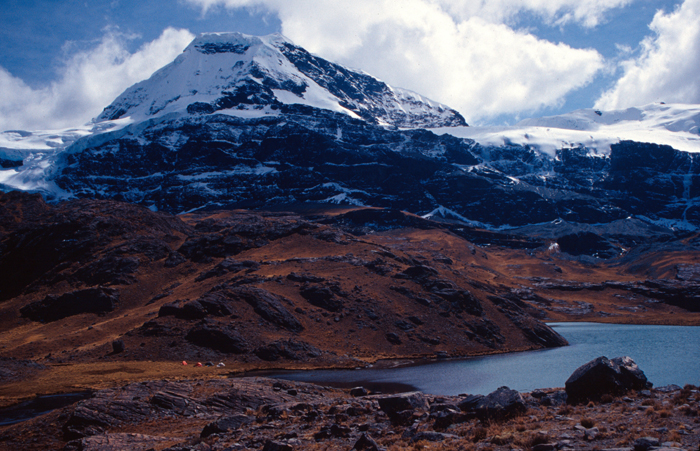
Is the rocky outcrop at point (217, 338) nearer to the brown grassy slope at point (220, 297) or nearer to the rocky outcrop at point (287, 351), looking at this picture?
the brown grassy slope at point (220, 297)

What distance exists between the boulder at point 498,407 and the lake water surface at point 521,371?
90.8ft

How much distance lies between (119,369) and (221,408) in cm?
3406

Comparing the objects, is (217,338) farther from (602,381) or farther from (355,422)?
(602,381)

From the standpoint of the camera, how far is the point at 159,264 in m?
122

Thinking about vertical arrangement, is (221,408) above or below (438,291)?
below

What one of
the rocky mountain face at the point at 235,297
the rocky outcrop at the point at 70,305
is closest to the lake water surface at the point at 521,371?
the rocky mountain face at the point at 235,297

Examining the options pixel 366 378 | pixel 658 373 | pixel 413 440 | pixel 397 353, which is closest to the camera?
pixel 413 440

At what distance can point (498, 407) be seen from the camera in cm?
2388

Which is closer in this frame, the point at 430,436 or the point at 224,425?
the point at 430,436

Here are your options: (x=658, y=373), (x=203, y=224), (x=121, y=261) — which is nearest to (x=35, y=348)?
(x=121, y=261)

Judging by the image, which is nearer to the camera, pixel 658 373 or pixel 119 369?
pixel 658 373

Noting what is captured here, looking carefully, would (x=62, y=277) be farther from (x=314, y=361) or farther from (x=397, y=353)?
(x=397, y=353)

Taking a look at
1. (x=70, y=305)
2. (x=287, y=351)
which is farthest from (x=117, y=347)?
(x=70, y=305)

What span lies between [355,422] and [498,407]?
8336 mm
